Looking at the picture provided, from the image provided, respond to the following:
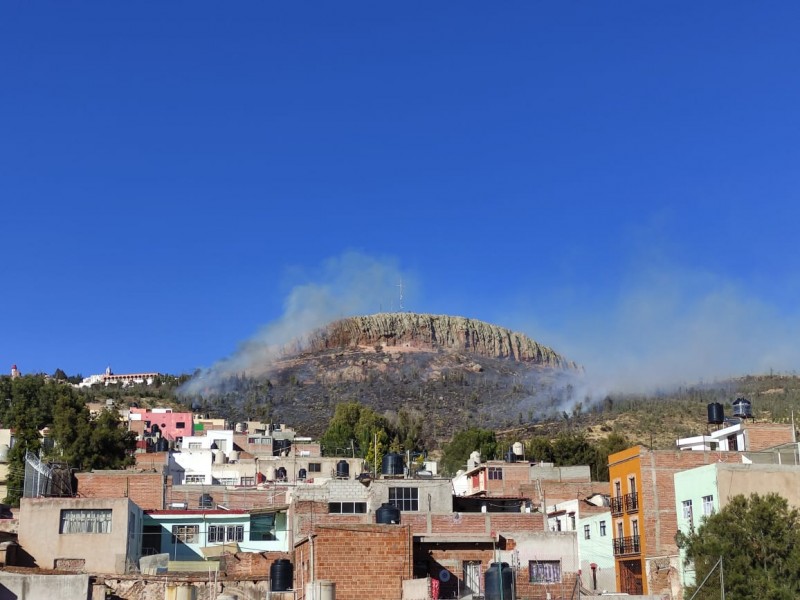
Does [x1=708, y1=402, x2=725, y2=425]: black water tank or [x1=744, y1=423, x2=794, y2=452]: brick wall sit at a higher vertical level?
[x1=708, y1=402, x2=725, y2=425]: black water tank

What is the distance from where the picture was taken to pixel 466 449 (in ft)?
343

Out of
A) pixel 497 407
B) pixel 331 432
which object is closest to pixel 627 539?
pixel 331 432

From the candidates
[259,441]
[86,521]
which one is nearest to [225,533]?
[86,521]

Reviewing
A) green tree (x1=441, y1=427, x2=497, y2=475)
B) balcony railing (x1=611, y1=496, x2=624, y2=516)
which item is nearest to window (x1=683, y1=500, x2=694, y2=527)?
balcony railing (x1=611, y1=496, x2=624, y2=516)

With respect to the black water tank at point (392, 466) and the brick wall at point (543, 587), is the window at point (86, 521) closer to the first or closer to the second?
the brick wall at point (543, 587)

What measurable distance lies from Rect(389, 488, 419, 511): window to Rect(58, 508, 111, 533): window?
15.3 meters

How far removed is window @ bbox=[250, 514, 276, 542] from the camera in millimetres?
53459

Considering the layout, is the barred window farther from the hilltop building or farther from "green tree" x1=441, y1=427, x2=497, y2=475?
"green tree" x1=441, y1=427, x2=497, y2=475

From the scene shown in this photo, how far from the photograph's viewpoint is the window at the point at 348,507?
53.8 metres

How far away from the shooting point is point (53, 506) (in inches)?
1832

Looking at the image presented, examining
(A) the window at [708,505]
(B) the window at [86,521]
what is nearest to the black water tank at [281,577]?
(B) the window at [86,521]

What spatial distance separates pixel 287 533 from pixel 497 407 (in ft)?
420

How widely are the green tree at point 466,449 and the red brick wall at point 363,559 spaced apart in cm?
6621

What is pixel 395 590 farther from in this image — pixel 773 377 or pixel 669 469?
pixel 773 377
